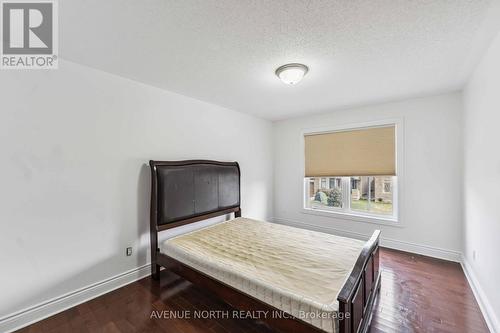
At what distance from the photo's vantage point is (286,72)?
2197 mm

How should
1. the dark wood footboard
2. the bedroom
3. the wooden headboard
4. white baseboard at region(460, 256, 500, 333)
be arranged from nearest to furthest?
the dark wood footboard < the bedroom < white baseboard at region(460, 256, 500, 333) < the wooden headboard

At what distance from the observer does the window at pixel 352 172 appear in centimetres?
354

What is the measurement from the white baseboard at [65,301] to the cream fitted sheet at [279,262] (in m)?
0.51

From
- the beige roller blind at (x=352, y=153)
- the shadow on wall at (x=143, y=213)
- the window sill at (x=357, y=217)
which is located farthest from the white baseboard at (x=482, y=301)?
the shadow on wall at (x=143, y=213)

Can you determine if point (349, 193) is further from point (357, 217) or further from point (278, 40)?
point (278, 40)

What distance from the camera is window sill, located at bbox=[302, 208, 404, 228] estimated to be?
347cm

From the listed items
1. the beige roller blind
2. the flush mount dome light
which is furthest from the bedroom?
the beige roller blind

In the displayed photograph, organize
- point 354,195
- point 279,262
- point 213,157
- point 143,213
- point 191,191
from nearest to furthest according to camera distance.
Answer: point 279,262, point 143,213, point 191,191, point 213,157, point 354,195

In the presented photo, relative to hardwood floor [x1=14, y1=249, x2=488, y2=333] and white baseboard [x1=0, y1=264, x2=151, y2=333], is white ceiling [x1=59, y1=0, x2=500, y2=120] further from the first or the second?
hardwood floor [x1=14, y1=249, x2=488, y2=333]

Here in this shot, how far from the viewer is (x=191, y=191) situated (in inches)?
115

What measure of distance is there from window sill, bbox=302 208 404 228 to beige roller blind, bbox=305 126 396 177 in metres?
0.73

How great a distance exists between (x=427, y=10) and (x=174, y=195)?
290 cm

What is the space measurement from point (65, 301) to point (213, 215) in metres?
1.80

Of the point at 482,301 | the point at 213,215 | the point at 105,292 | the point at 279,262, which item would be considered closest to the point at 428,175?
the point at 482,301
